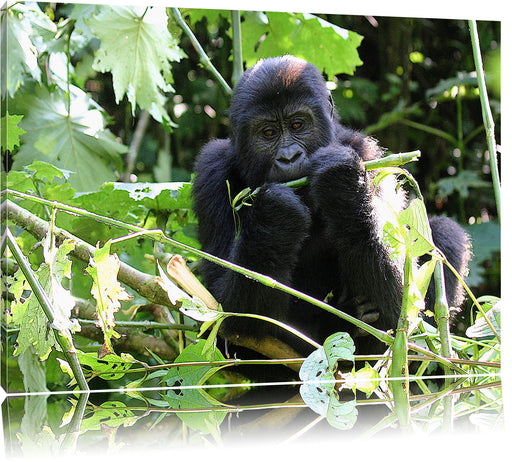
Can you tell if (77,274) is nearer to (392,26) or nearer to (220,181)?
(220,181)

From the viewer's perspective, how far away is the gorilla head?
2275 mm

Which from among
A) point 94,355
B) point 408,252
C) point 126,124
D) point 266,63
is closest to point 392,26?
point 126,124

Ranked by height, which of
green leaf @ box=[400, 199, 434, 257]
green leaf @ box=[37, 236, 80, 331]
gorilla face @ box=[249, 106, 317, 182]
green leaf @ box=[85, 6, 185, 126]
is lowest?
green leaf @ box=[37, 236, 80, 331]

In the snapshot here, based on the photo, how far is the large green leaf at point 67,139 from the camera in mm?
2920

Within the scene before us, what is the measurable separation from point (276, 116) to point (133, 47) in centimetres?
72

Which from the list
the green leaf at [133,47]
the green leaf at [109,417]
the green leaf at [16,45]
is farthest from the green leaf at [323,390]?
the green leaf at [16,45]

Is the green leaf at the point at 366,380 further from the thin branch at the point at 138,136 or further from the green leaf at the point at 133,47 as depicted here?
the thin branch at the point at 138,136

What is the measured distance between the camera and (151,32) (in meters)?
2.62

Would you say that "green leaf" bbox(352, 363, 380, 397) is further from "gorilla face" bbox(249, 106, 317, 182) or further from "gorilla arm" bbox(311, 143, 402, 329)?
"gorilla face" bbox(249, 106, 317, 182)

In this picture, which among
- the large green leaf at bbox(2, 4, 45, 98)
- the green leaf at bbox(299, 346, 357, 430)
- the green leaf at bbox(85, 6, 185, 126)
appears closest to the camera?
the green leaf at bbox(299, 346, 357, 430)

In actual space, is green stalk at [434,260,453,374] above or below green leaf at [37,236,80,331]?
below

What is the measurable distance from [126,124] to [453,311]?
330 cm

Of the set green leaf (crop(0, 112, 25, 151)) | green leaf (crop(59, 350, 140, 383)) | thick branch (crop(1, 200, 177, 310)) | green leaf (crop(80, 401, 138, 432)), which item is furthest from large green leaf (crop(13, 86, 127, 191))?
green leaf (crop(80, 401, 138, 432))

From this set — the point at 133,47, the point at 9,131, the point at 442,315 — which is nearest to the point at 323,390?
the point at 442,315
